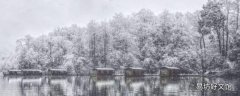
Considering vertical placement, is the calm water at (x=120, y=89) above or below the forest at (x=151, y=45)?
below

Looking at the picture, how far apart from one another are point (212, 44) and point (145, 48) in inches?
799

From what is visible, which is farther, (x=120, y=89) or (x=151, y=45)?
(x=151, y=45)

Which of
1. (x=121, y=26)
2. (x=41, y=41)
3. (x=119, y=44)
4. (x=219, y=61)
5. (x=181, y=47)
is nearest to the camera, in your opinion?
(x=219, y=61)

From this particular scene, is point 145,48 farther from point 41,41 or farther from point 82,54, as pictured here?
point 41,41

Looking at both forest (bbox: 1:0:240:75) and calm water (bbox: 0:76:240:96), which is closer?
calm water (bbox: 0:76:240:96)

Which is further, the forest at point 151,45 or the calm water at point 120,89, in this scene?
the forest at point 151,45

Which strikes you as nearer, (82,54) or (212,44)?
(212,44)

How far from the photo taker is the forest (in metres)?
82.8

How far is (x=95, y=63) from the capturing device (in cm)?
10900

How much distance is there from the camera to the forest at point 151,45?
82.8 metres

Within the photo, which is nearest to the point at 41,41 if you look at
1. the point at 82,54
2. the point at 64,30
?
the point at 64,30

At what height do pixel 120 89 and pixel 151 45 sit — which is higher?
pixel 151 45

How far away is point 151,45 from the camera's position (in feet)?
326

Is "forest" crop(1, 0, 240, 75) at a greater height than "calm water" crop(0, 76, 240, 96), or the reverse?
"forest" crop(1, 0, 240, 75)
